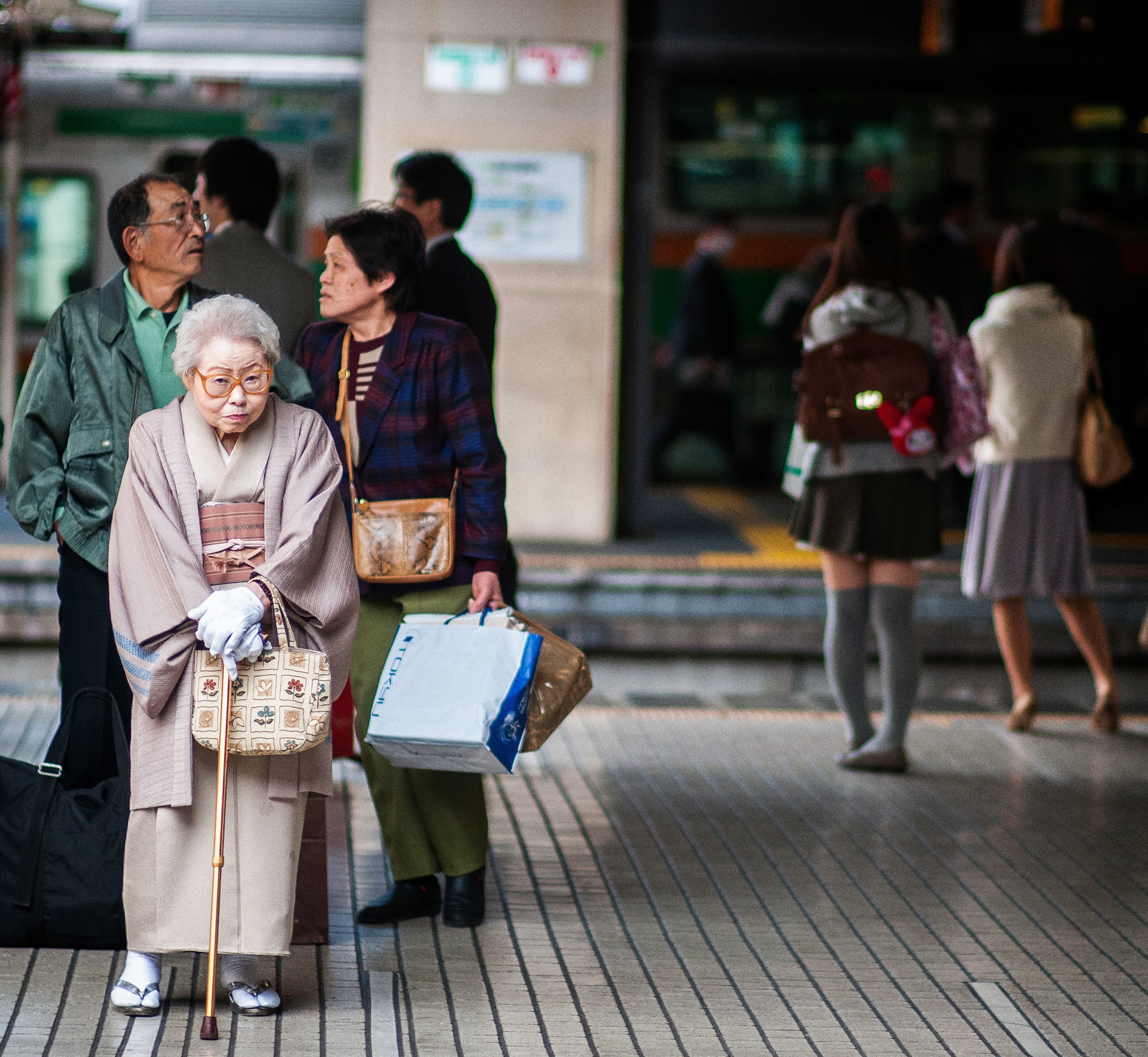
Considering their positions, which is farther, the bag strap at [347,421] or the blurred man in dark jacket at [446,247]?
the blurred man in dark jacket at [446,247]

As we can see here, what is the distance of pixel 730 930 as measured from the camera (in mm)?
4551

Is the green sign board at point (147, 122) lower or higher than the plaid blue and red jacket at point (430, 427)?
higher

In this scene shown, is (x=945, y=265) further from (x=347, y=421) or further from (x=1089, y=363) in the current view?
(x=347, y=421)

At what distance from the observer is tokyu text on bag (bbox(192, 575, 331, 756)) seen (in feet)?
11.8

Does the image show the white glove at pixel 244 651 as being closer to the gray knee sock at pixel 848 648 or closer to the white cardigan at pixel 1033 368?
the gray knee sock at pixel 848 648

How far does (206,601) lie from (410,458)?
964 millimetres

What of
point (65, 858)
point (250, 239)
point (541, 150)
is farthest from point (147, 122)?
point (65, 858)

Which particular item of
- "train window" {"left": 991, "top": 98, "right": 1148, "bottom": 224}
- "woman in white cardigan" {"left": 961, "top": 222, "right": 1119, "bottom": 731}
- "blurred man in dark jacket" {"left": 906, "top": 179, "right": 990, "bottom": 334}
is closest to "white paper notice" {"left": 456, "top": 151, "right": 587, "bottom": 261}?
"blurred man in dark jacket" {"left": 906, "top": 179, "right": 990, "bottom": 334}

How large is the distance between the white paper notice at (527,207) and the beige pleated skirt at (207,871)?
238 inches

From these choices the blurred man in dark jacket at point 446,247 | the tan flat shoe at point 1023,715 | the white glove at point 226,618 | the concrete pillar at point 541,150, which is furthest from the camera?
the concrete pillar at point 541,150

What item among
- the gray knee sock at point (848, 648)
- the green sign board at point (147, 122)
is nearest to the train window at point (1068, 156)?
the green sign board at point (147, 122)

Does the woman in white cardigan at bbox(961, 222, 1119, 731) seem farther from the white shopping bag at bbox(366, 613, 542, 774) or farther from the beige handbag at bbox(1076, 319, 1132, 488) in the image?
the white shopping bag at bbox(366, 613, 542, 774)

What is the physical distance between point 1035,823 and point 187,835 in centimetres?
304

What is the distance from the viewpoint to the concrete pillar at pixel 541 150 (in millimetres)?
9445
